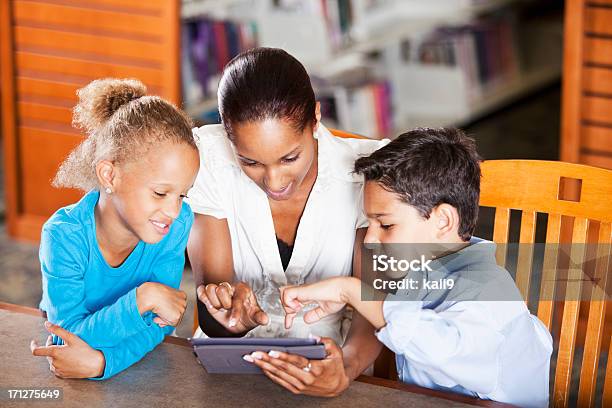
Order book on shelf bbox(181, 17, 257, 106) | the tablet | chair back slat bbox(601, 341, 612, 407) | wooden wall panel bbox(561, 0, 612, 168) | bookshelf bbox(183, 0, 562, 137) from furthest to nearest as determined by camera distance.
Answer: bookshelf bbox(183, 0, 562, 137) → book on shelf bbox(181, 17, 257, 106) → wooden wall panel bbox(561, 0, 612, 168) → chair back slat bbox(601, 341, 612, 407) → the tablet

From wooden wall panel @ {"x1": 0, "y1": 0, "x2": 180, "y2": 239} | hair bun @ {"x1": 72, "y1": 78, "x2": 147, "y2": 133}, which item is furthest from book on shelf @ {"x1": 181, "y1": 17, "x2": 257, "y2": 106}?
hair bun @ {"x1": 72, "y1": 78, "x2": 147, "y2": 133}

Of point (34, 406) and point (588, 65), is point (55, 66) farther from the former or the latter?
point (34, 406)

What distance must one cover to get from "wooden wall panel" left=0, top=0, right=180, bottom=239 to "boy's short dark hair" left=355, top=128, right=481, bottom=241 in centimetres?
188

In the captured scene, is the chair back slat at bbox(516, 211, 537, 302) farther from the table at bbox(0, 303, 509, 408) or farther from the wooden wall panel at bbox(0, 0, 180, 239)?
the wooden wall panel at bbox(0, 0, 180, 239)

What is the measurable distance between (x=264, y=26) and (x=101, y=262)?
2399mm

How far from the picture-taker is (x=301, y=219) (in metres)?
1.89

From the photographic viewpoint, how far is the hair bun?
168 cm

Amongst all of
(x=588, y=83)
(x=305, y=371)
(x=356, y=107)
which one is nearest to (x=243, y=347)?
(x=305, y=371)

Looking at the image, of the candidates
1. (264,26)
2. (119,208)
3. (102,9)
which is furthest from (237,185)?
(264,26)

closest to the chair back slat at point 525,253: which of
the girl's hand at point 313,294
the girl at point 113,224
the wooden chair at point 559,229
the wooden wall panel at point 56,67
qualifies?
the wooden chair at point 559,229

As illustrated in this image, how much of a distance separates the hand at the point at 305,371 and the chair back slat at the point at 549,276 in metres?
0.48

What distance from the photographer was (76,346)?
1.59m

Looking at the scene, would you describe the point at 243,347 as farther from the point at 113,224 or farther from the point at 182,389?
the point at 113,224

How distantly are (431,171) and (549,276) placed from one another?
35 centimetres
